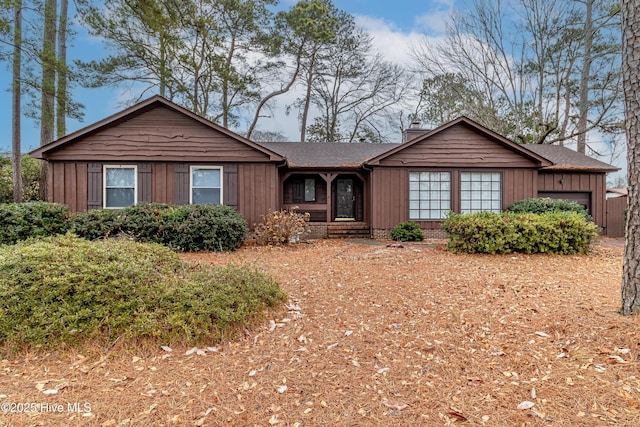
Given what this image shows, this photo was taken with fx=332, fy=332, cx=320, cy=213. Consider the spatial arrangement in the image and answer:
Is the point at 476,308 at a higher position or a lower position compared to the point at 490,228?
lower

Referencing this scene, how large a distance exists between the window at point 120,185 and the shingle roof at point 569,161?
46.0 ft

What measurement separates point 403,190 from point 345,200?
3542 mm

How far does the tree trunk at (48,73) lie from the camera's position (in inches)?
432

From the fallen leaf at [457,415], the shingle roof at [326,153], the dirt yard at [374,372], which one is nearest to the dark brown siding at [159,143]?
the shingle roof at [326,153]

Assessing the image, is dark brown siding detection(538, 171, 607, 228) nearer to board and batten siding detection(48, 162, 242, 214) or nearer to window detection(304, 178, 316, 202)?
window detection(304, 178, 316, 202)

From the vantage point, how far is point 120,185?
404 inches

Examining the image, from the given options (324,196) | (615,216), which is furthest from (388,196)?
(615,216)

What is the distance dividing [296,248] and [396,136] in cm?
1761

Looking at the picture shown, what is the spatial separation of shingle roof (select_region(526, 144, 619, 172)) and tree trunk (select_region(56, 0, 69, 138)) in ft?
57.2

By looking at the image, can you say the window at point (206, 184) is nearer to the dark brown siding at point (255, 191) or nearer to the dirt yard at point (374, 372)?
the dark brown siding at point (255, 191)

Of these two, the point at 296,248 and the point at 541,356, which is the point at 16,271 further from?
the point at 296,248

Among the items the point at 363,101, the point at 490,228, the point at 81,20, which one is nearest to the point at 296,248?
the point at 490,228

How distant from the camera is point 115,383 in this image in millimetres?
2484

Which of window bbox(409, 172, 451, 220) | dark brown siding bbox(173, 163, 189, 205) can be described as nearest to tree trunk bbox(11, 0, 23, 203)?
dark brown siding bbox(173, 163, 189, 205)
